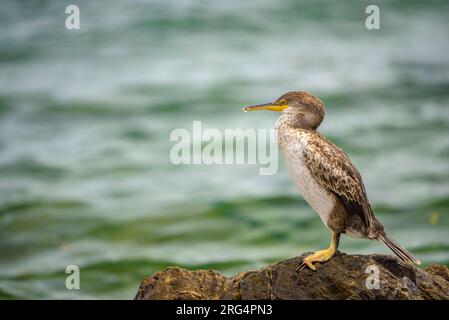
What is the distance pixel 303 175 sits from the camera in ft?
32.1

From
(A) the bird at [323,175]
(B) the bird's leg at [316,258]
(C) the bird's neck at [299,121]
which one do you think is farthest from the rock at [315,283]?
(C) the bird's neck at [299,121]

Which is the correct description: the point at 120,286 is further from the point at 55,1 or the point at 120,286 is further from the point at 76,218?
the point at 55,1

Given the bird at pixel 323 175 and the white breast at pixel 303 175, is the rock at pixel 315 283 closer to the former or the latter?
the bird at pixel 323 175

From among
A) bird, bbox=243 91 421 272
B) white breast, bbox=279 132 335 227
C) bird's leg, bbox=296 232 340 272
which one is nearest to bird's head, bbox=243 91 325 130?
bird, bbox=243 91 421 272

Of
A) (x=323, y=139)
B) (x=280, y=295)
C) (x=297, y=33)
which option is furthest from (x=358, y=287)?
(x=297, y=33)

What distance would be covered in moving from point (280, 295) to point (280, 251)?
14.1m

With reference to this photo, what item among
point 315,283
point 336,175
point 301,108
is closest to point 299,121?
point 301,108

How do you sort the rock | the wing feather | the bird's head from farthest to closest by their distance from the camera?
the bird's head, the wing feather, the rock

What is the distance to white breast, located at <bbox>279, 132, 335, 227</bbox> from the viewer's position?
384 inches

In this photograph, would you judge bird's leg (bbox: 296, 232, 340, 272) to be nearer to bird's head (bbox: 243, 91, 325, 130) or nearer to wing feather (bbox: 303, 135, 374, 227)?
wing feather (bbox: 303, 135, 374, 227)

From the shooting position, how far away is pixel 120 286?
846 inches

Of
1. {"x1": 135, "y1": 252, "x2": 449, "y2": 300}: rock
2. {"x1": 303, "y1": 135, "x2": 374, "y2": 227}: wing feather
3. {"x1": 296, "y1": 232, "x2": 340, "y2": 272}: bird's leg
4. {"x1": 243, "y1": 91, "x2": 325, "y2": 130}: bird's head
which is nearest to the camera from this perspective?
{"x1": 135, "y1": 252, "x2": 449, "y2": 300}: rock

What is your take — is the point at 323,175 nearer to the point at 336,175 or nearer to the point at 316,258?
the point at 336,175

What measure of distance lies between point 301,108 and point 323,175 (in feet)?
2.39
